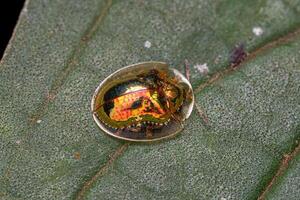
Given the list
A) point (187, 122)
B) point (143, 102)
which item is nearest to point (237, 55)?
point (187, 122)

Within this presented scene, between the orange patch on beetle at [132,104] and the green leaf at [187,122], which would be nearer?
the green leaf at [187,122]

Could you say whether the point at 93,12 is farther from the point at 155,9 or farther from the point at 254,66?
the point at 254,66

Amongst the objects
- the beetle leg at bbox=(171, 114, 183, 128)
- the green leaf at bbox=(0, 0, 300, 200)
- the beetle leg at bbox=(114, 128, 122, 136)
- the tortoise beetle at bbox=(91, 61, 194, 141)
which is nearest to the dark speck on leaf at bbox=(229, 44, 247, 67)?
the green leaf at bbox=(0, 0, 300, 200)

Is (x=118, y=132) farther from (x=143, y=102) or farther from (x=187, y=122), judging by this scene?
(x=187, y=122)

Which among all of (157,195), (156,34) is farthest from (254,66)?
(157,195)

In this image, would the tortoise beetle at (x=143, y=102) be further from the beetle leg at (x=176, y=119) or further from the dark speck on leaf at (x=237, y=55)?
the dark speck on leaf at (x=237, y=55)

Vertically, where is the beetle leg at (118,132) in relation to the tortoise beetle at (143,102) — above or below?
below

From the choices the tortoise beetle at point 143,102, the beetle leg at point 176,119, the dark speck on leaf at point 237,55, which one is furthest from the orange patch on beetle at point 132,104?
the dark speck on leaf at point 237,55
